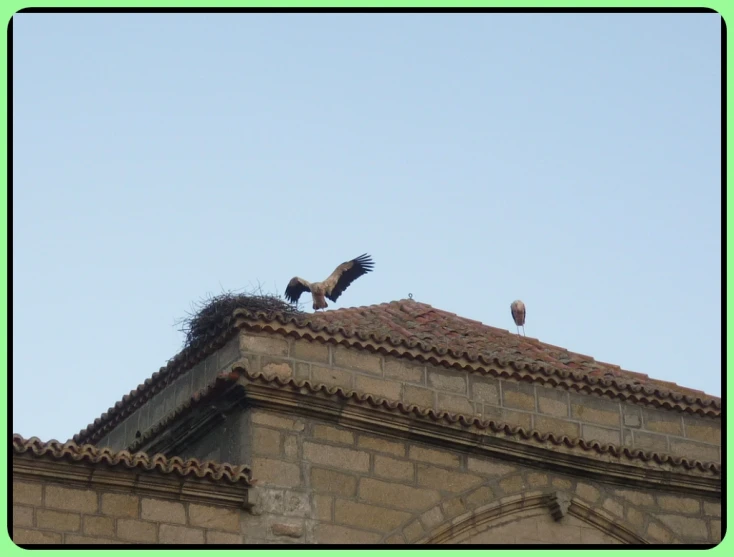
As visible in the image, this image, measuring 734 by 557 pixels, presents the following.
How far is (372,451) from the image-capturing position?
14055 millimetres

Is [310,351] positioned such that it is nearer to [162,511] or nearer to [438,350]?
[438,350]

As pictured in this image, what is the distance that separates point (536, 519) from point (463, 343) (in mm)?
2266

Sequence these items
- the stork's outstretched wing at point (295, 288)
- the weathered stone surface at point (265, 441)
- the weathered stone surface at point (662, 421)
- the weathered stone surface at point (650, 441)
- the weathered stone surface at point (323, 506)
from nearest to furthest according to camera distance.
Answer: the weathered stone surface at point (323, 506) → the weathered stone surface at point (265, 441) → the weathered stone surface at point (650, 441) → the weathered stone surface at point (662, 421) → the stork's outstretched wing at point (295, 288)

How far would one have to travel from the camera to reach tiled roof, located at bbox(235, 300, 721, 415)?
14.8m

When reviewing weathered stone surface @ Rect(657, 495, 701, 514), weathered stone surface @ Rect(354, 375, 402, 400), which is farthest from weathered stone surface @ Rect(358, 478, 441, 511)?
weathered stone surface @ Rect(657, 495, 701, 514)

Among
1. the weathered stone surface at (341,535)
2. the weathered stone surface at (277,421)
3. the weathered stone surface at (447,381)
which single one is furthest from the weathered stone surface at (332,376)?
the weathered stone surface at (341,535)

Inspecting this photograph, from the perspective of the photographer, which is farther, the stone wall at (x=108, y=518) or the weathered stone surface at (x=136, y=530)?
the weathered stone surface at (x=136, y=530)

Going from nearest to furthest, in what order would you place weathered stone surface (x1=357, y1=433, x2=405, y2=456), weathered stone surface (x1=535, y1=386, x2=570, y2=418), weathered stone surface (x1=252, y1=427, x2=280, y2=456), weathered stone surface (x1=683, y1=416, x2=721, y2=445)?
weathered stone surface (x1=252, y1=427, x2=280, y2=456)
weathered stone surface (x1=357, y1=433, x2=405, y2=456)
weathered stone surface (x1=535, y1=386, x2=570, y2=418)
weathered stone surface (x1=683, y1=416, x2=721, y2=445)

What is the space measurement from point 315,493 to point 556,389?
2.97 meters

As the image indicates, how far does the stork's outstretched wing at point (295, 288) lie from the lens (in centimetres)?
1662

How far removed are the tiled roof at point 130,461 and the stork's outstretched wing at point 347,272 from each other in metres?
3.72

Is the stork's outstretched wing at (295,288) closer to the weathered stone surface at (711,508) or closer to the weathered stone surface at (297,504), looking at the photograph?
the weathered stone surface at (297,504)

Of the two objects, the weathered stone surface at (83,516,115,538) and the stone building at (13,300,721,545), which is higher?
the stone building at (13,300,721,545)

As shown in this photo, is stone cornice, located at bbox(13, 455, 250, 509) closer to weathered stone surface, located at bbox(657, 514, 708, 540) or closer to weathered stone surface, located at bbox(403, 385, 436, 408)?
weathered stone surface, located at bbox(403, 385, 436, 408)
